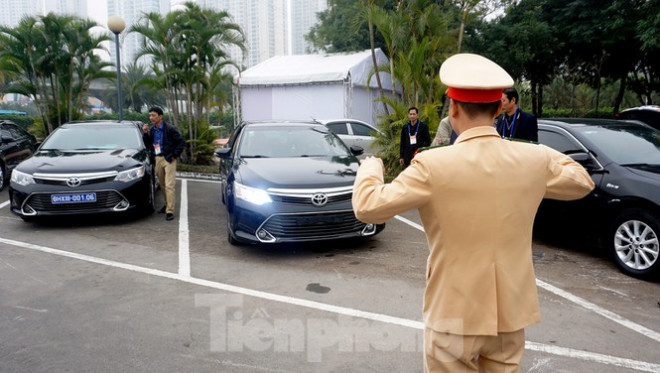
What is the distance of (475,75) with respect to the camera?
1.71 m

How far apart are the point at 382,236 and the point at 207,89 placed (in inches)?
372

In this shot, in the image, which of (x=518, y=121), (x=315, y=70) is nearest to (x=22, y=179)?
(x=518, y=121)

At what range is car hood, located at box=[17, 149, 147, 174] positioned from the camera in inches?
289

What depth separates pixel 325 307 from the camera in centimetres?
439

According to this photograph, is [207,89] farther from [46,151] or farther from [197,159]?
[46,151]

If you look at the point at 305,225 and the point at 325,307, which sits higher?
the point at 305,225

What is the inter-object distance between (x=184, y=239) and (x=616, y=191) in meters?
5.30

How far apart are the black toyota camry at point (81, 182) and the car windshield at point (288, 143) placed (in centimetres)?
184

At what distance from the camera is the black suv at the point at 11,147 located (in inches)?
433

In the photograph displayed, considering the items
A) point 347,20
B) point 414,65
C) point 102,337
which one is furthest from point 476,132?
point 347,20

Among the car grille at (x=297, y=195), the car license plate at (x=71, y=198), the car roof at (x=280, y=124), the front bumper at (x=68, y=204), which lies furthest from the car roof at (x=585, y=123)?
the car license plate at (x=71, y=198)

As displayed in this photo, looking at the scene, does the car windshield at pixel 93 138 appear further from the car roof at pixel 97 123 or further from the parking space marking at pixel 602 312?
the parking space marking at pixel 602 312

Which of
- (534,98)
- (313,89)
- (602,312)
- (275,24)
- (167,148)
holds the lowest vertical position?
(602,312)

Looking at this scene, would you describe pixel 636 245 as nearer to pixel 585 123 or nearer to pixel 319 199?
pixel 585 123
